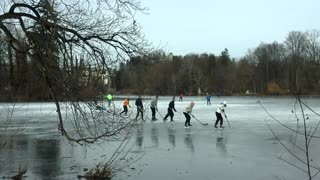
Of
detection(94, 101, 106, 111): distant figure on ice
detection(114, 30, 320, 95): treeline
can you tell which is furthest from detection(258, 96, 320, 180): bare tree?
detection(114, 30, 320, 95): treeline

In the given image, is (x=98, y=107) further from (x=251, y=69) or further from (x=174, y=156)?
(x=251, y=69)

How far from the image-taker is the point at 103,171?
28.7 feet

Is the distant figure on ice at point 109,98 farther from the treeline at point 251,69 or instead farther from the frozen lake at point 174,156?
the treeline at point 251,69

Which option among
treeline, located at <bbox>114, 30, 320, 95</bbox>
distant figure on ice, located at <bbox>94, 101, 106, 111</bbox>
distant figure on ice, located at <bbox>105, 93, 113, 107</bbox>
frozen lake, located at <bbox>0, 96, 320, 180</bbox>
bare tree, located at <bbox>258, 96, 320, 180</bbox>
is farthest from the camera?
treeline, located at <bbox>114, 30, 320, 95</bbox>

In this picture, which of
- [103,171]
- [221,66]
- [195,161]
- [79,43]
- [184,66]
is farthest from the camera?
[221,66]

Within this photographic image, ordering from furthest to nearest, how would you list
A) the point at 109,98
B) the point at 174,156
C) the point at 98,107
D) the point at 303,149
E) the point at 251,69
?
the point at 251,69, the point at 303,149, the point at 174,156, the point at 98,107, the point at 109,98

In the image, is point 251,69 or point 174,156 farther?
point 251,69

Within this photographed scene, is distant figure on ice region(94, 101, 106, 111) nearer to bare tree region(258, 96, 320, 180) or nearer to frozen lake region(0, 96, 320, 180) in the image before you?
frozen lake region(0, 96, 320, 180)

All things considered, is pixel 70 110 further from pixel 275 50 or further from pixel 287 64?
pixel 275 50

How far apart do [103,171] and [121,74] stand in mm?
1865

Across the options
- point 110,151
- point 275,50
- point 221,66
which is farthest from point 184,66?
point 110,151

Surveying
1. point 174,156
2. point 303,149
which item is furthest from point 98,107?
point 303,149

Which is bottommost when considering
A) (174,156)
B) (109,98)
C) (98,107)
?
(174,156)

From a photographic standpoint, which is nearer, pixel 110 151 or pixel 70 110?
pixel 70 110
